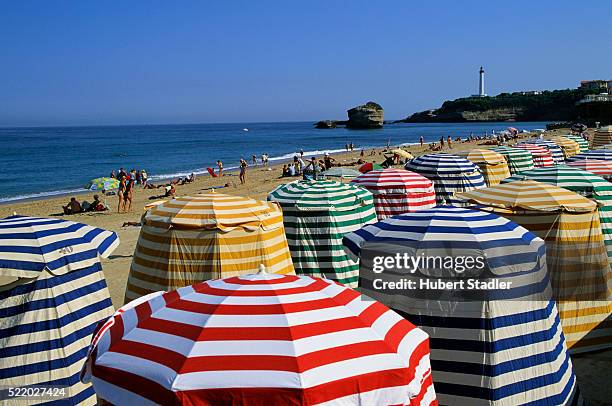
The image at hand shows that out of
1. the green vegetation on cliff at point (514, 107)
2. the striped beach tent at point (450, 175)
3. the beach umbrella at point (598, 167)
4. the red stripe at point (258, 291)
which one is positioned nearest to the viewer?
the red stripe at point (258, 291)

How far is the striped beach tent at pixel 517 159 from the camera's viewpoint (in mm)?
14570

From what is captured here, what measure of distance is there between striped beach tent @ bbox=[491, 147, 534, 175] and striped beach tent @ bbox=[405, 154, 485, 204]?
303 cm

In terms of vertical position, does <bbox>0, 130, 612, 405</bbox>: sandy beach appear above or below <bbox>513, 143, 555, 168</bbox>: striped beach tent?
below

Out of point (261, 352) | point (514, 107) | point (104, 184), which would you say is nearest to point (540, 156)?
point (261, 352)

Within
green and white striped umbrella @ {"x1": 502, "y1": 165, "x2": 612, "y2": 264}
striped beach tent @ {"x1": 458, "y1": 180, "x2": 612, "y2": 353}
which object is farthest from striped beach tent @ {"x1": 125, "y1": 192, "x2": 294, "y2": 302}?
green and white striped umbrella @ {"x1": 502, "y1": 165, "x2": 612, "y2": 264}

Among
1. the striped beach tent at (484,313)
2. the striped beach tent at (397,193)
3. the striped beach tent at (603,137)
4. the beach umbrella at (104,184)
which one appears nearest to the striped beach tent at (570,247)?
the striped beach tent at (484,313)

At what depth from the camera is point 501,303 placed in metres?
4.48

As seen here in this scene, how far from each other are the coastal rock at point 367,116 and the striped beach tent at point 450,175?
12921 centimetres

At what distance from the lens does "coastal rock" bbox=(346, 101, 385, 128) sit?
13900 centimetres

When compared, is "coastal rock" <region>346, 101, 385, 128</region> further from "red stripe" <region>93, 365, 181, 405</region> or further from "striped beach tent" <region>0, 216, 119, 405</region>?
"red stripe" <region>93, 365, 181, 405</region>

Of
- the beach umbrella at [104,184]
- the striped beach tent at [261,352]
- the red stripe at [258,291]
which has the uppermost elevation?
the red stripe at [258,291]

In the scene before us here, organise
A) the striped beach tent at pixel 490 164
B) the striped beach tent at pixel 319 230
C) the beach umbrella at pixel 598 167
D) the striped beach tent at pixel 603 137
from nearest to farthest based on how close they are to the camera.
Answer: the striped beach tent at pixel 319 230, the beach umbrella at pixel 598 167, the striped beach tent at pixel 490 164, the striped beach tent at pixel 603 137

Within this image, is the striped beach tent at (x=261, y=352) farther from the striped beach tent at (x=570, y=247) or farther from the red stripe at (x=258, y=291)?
the striped beach tent at (x=570, y=247)

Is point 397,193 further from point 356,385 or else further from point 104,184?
point 104,184
